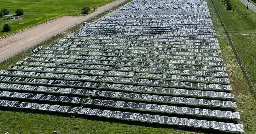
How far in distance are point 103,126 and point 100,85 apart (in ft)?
46.9

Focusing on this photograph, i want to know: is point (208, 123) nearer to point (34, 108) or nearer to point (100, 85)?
point (100, 85)

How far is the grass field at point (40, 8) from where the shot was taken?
11888 cm

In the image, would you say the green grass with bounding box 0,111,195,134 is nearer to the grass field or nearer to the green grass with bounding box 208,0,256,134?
the green grass with bounding box 208,0,256,134

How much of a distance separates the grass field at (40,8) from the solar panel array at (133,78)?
30.4 metres

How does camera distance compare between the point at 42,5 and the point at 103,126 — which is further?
the point at 42,5

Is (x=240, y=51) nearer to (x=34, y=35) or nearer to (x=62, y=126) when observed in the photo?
(x=62, y=126)

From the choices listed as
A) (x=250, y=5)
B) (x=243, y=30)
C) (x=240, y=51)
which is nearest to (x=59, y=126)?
(x=240, y=51)

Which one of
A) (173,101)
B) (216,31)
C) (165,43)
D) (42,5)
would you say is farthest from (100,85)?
(42,5)

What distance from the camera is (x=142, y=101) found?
53.3 m

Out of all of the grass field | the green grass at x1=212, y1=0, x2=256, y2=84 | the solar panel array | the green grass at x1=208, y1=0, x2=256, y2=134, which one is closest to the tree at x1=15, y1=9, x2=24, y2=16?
the grass field

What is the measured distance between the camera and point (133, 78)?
62.6 metres

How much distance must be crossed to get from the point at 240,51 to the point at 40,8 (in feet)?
340

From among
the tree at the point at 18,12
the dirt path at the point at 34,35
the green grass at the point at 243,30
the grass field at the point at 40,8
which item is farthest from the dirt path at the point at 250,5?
the tree at the point at 18,12

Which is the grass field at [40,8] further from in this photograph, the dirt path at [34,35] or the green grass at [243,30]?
the green grass at [243,30]
